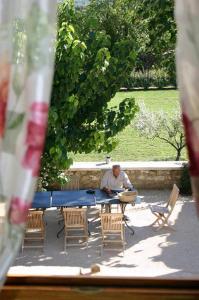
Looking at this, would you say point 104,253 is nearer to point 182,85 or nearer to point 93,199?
point 93,199

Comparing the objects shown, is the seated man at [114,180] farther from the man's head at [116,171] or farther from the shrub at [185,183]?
the shrub at [185,183]

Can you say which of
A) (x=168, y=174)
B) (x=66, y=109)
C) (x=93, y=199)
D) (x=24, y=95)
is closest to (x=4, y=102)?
(x=24, y=95)

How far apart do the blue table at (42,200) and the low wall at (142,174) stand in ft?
5.05

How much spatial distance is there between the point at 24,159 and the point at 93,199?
17.1 ft

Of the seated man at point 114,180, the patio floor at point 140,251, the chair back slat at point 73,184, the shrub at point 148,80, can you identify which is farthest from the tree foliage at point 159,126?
the shrub at point 148,80

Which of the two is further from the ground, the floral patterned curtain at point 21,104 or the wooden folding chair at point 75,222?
the floral patterned curtain at point 21,104

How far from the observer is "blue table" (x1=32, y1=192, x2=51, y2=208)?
22.4ft

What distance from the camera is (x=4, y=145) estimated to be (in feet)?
5.78

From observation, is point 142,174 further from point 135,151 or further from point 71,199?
point 135,151

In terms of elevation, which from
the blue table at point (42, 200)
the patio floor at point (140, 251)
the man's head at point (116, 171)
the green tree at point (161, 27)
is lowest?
the patio floor at point (140, 251)

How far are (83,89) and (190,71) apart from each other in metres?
4.99

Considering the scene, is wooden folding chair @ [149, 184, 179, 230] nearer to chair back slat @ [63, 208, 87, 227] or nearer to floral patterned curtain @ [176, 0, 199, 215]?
chair back slat @ [63, 208, 87, 227]

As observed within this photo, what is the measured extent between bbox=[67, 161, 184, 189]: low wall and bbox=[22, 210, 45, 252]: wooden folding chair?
2.40m

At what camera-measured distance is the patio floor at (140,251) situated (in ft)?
19.1
